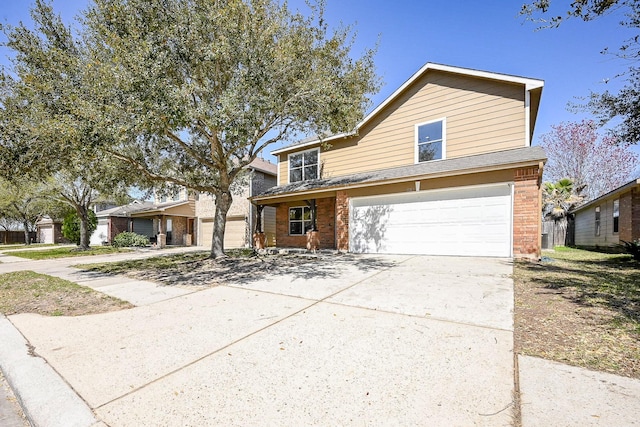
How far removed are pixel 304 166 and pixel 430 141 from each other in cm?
647

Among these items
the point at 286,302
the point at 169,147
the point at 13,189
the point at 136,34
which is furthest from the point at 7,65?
the point at 13,189

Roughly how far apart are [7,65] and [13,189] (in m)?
17.0

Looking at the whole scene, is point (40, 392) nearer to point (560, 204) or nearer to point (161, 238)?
point (161, 238)

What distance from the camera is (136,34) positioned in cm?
644

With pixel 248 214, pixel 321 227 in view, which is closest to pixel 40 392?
pixel 321 227

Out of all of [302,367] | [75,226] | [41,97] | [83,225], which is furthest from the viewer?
[75,226]

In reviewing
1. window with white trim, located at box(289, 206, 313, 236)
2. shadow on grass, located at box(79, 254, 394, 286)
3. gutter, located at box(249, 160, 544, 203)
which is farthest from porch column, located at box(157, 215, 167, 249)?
shadow on grass, located at box(79, 254, 394, 286)

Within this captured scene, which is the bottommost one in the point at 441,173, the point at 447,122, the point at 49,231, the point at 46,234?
the point at 46,234

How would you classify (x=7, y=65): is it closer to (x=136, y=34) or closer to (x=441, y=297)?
(x=136, y=34)

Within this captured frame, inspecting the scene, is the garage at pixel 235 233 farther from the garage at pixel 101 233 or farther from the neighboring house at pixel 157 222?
the garage at pixel 101 233

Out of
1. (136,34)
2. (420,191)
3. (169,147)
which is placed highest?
(136,34)

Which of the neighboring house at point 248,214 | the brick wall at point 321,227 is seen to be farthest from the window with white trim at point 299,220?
the neighboring house at point 248,214

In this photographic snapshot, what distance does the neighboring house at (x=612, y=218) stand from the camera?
11.3 metres

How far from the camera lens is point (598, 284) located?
18.2 ft
